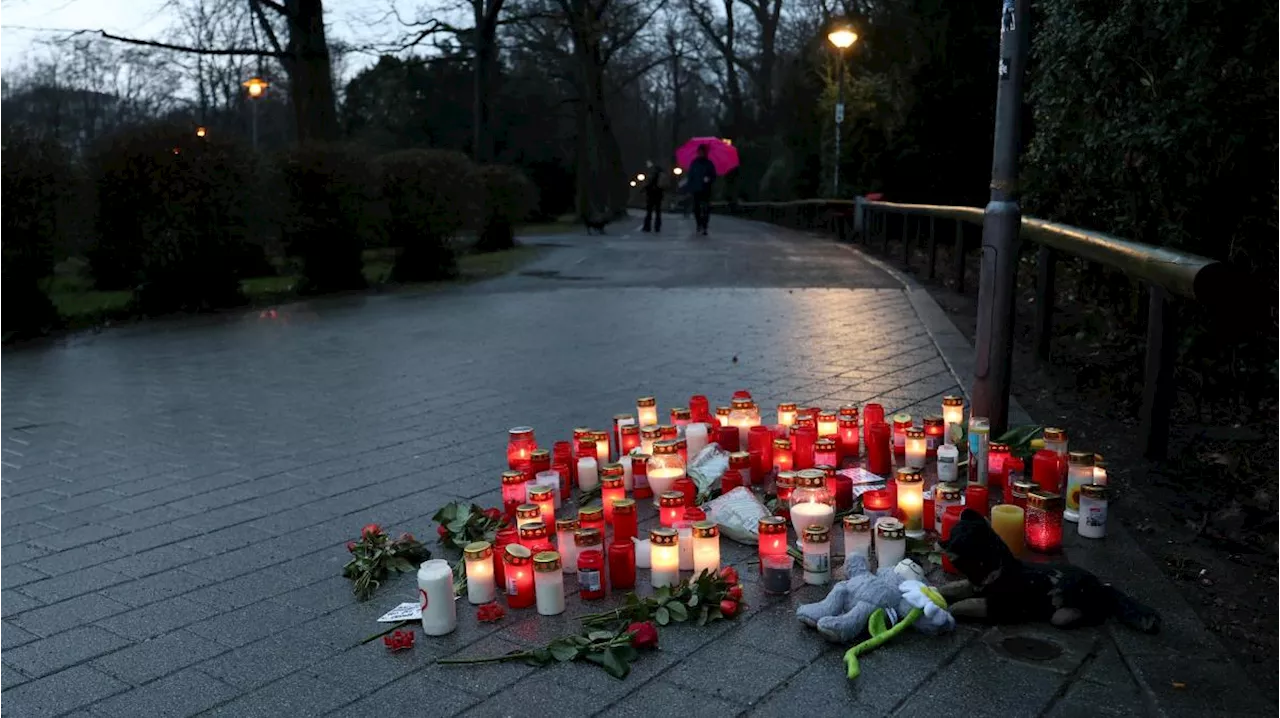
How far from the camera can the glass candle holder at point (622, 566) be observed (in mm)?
3428

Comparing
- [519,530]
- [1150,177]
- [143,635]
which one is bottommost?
[143,635]

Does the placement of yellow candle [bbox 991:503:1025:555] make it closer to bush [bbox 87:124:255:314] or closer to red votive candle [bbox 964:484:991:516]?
red votive candle [bbox 964:484:991:516]

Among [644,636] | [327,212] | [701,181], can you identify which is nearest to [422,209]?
[327,212]

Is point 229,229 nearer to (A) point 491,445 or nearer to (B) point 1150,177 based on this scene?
(A) point 491,445

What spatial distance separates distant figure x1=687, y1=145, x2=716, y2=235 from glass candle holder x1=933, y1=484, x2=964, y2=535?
18.6m

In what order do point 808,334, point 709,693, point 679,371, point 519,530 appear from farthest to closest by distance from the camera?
point 808,334 → point 679,371 → point 519,530 → point 709,693

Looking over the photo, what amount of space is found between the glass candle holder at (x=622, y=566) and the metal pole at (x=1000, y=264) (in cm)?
231

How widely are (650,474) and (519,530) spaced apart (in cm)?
90

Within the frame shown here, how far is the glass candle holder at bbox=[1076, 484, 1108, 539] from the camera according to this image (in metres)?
3.69

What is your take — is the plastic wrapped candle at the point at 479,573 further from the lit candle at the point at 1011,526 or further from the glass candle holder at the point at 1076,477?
the glass candle holder at the point at 1076,477

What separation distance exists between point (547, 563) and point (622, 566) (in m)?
0.31

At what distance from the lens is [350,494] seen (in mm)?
4668

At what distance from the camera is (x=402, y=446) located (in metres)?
5.52

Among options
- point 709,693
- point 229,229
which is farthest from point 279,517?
point 229,229
